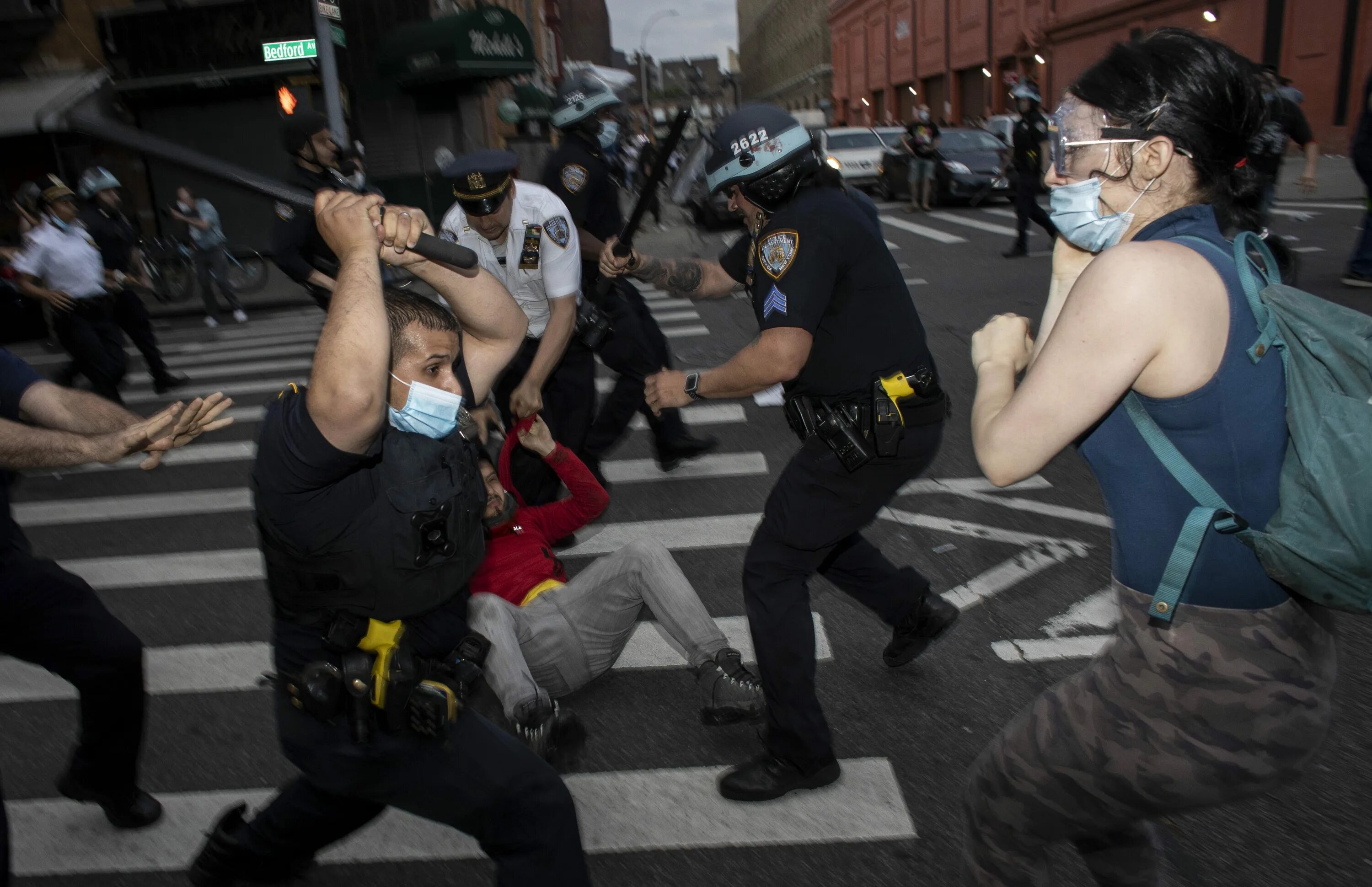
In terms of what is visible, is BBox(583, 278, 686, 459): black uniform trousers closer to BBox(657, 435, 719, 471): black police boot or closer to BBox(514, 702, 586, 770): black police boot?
BBox(657, 435, 719, 471): black police boot

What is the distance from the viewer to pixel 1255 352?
164cm

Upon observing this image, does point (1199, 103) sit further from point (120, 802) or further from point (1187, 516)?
point (120, 802)

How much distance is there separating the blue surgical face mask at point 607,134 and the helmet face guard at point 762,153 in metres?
3.02

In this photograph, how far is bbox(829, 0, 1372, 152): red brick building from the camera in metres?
21.5

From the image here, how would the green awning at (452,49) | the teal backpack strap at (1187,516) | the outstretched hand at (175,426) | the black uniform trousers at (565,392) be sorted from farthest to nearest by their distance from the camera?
the green awning at (452,49)
the black uniform trousers at (565,392)
the outstretched hand at (175,426)
the teal backpack strap at (1187,516)

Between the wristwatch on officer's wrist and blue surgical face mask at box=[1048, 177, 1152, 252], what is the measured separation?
Answer: 1519 millimetres

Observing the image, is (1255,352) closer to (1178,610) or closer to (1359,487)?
(1359,487)

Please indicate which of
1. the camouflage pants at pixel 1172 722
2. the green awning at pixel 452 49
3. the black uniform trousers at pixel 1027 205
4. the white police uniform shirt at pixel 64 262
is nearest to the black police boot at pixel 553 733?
the camouflage pants at pixel 1172 722

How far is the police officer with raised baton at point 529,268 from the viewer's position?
4.54 metres

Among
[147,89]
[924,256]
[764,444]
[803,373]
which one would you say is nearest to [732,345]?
[764,444]

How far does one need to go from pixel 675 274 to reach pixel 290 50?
1310 centimetres

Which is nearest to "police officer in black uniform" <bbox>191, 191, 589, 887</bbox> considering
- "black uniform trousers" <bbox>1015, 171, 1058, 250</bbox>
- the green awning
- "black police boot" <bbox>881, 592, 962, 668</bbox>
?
"black police boot" <bbox>881, 592, 962, 668</bbox>

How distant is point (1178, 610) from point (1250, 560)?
0.14 metres

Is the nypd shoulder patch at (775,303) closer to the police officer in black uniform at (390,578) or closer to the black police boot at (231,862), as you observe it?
the police officer in black uniform at (390,578)
